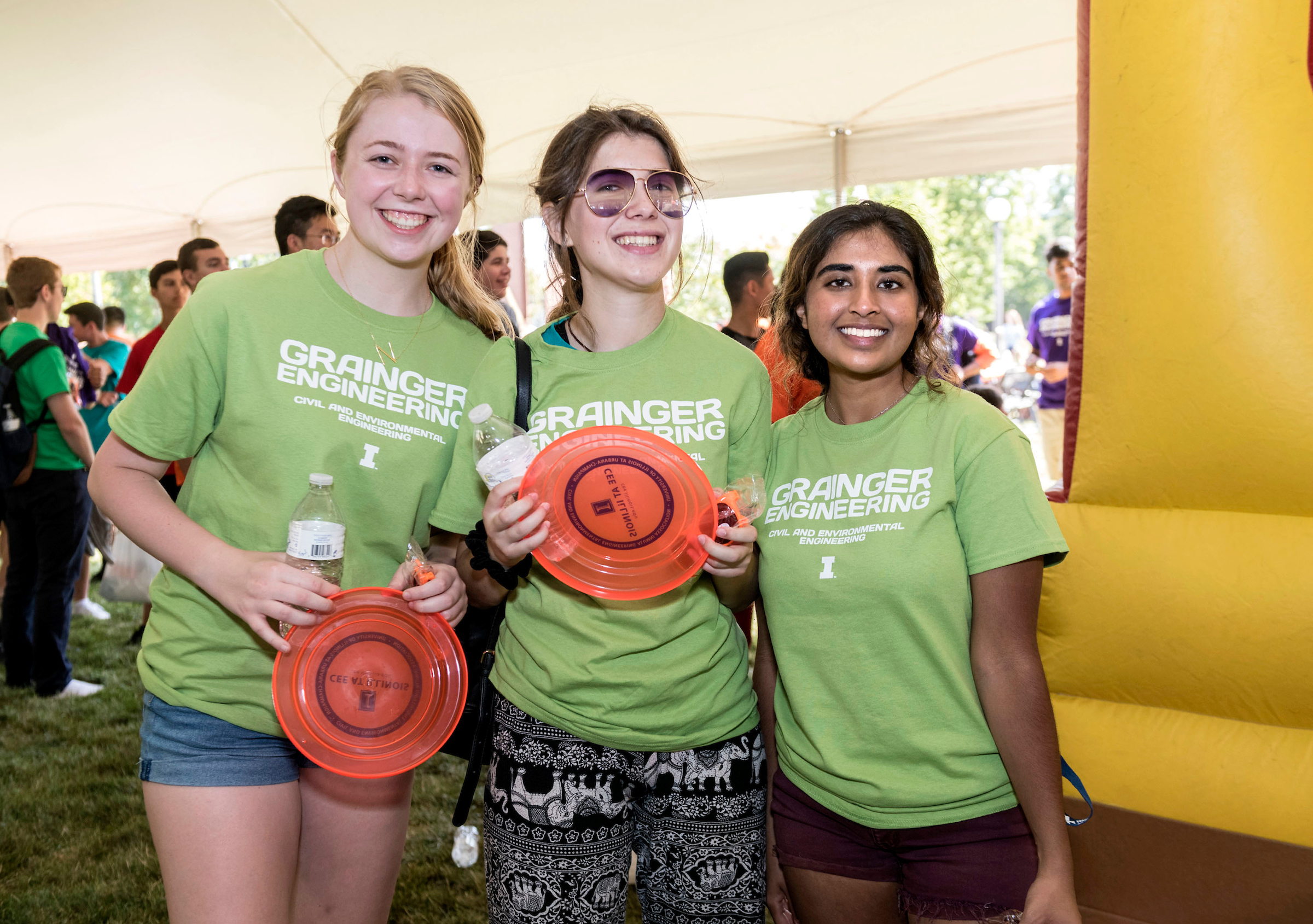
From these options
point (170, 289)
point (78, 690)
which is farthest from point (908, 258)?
point (78, 690)

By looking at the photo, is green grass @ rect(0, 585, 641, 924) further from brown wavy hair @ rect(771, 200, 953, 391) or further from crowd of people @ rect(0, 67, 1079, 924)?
brown wavy hair @ rect(771, 200, 953, 391)

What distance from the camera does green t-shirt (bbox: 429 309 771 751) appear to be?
169 centimetres

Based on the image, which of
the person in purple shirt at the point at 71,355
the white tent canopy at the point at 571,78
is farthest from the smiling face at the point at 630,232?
the person in purple shirt at the point at 71,355

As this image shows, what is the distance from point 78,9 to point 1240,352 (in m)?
7.28

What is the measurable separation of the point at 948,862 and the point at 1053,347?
23.7ft

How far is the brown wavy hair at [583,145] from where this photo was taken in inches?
74.2

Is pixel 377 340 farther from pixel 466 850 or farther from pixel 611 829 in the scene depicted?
pixel 466 850

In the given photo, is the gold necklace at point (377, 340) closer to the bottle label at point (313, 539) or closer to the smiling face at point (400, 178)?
the smiling face at point (400, 178)

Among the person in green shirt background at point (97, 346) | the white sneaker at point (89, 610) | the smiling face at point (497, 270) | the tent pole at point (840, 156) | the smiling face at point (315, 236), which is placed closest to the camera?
the smiling face at point (315, 236)

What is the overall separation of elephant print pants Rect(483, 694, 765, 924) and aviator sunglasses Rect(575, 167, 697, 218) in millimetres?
1027

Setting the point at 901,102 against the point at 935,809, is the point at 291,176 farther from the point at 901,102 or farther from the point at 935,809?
the point at 935,809

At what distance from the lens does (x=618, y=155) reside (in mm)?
1861

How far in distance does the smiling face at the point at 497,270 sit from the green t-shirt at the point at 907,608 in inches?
161

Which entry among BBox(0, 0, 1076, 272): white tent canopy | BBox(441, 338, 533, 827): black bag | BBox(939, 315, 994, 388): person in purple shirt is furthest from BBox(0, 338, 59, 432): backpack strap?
BBox(939, 315, 994, 388): person in purple shirt
